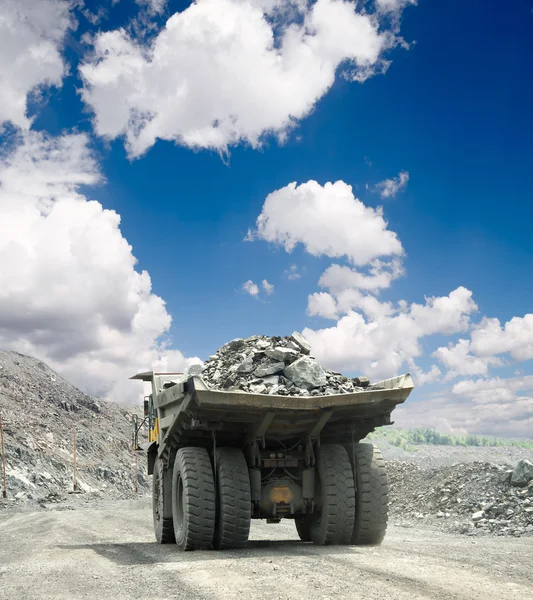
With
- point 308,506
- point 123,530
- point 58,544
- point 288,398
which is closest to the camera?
point 288,398

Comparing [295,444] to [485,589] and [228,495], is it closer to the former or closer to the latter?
[228,495]

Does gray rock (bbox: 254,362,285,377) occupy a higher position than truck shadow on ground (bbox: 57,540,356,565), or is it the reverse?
gray rock (bbox: 254,362,285,377)

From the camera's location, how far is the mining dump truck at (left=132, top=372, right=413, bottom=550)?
853 centimetres

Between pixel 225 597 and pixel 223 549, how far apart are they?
3.67m

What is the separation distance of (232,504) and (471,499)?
9.34 metres

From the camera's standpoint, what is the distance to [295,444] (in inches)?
369

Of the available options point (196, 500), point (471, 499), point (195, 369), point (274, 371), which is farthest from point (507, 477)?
point (196, 500)

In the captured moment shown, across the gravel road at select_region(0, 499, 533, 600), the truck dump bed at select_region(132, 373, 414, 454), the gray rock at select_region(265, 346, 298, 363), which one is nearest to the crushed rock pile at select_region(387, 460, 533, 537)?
the gravel road at select_region(0, 499, 533, 600)

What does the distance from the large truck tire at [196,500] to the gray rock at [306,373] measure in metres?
1.68

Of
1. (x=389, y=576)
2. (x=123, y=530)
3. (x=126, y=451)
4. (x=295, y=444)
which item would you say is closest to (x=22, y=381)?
(x=126, y=451)

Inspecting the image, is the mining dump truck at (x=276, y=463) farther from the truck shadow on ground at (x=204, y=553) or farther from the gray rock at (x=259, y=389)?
the gray rock at (x=259, y=389)

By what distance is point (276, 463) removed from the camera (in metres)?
9.22

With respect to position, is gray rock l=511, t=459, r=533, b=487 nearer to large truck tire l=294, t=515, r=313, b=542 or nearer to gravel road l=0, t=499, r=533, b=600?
gravel road l=0, t=499, r=533, b=600

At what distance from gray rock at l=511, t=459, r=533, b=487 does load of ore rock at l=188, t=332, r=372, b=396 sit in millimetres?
7630
